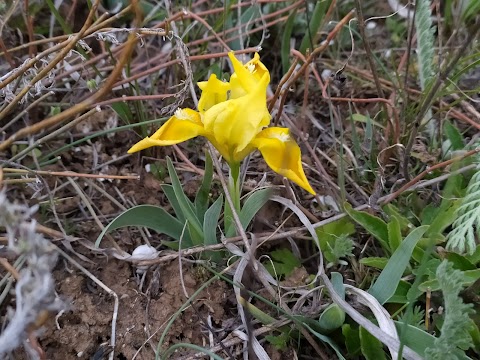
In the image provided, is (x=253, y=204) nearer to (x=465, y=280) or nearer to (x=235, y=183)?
(x=235, y=183)

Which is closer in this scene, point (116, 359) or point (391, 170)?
point (116, 359)

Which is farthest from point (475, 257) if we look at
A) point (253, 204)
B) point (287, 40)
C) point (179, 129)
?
point (287, 40)

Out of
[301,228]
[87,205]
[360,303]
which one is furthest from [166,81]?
[360,303]

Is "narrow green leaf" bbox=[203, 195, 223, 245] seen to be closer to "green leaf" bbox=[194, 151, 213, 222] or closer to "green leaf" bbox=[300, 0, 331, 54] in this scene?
"green leaf" bbox=[194, 151, 213, 222]

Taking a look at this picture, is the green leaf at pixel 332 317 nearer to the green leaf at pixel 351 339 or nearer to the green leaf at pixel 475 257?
the green leaf at pixel 351 339

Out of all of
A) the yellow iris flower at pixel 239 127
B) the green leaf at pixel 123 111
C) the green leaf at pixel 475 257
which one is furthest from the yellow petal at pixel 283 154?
the green leaf at pixel 123 111

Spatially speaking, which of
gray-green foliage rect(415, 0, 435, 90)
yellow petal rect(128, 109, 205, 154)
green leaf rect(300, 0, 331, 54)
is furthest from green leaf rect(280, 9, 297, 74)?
yellow petal rect(128, 109, 205, 154)

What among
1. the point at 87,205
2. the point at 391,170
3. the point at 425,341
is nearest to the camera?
the point at 425,341

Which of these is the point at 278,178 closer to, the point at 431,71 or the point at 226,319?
the point at 226,319
